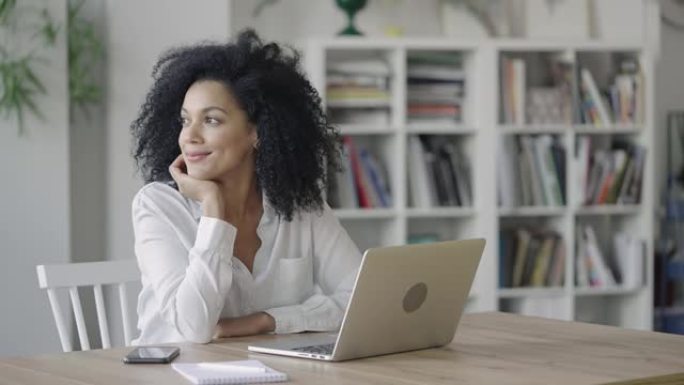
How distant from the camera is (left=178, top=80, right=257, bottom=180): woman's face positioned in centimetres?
287

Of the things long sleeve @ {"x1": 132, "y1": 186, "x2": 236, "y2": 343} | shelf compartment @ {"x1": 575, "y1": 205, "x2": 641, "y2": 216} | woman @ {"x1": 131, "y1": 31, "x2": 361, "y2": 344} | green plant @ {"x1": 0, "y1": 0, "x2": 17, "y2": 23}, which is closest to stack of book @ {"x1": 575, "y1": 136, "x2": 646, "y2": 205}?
shelf compartment @ {"x1": 575, "y1": 205, "x2": 641, "y2": 216}

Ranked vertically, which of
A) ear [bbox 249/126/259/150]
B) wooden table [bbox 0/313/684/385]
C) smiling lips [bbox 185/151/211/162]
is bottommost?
wooden table [bbox 0/313/684/385]

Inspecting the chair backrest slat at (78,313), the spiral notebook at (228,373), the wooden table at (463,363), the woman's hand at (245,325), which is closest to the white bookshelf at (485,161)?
the chair backrest slat at (78,313)

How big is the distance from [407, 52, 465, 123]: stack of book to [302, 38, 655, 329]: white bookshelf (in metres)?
0.05

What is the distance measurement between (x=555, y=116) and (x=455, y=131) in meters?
0.48

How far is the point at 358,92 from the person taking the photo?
523 cm

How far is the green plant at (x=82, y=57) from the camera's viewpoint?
487 cm

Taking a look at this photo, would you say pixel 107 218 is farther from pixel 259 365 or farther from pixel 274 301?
pixel 259 365

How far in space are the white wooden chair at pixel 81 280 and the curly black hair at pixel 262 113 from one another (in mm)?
228

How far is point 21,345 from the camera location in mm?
4633

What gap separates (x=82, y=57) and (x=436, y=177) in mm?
1490

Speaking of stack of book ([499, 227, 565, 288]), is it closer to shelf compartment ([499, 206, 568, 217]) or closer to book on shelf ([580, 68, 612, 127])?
shelf compartment ([499, 206, 568, 217])

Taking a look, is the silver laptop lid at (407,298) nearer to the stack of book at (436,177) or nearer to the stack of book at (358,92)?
the stack of book at (358,92)

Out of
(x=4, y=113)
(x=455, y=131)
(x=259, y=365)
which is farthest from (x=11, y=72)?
(x=259, y=365)
